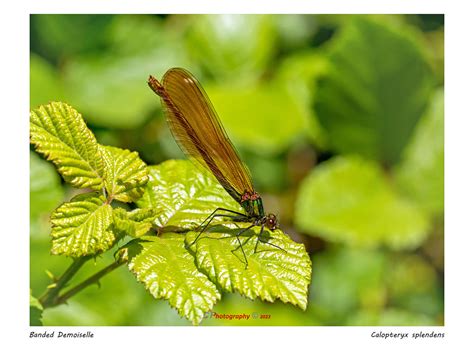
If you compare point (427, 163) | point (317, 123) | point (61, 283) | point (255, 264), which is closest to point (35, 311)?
point (61, 283)

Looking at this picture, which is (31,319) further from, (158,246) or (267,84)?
(267,84)

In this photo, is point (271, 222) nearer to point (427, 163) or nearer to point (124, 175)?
point (124, 175)

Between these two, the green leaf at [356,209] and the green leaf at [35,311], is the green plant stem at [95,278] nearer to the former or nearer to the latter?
the green leaf at [35,311]
